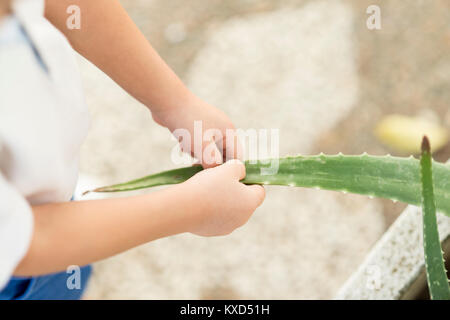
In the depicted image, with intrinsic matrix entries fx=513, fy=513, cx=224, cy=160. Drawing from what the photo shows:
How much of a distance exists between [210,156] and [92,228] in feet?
0.63

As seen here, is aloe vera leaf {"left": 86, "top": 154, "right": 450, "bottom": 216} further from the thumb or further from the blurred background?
the blurred background

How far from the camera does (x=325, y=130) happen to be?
123 cm

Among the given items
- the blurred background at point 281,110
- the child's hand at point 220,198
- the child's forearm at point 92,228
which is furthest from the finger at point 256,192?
the blurred background at point 281,110

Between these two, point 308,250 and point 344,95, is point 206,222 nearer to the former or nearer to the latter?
point 308,250

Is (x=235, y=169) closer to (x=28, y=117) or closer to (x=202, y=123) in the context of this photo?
(x=202, y=123)

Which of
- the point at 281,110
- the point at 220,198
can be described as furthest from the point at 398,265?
the point at 281,110

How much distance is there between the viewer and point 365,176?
543 mm

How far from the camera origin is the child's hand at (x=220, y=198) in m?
0.51

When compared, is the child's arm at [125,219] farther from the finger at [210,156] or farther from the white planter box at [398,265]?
the white planter box at [398,265]

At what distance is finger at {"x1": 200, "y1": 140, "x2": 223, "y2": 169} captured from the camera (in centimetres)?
58

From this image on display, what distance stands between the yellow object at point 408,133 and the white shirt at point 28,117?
0.89 meters

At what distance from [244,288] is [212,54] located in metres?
0.63

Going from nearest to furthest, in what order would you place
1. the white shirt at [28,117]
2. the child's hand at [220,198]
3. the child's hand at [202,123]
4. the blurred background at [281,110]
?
the white shirt at [28,117] < the child's hand at [220,198] < the child's hand at [202,123] < the blurred background at [281,110]
